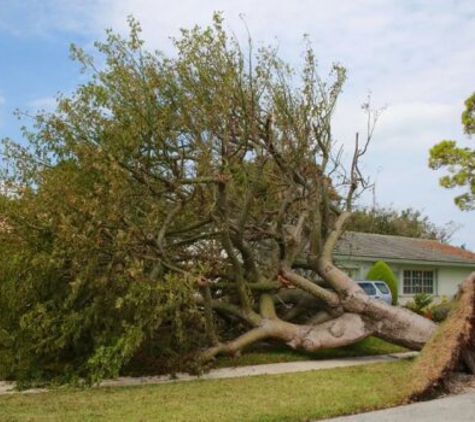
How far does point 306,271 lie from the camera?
1709 cm

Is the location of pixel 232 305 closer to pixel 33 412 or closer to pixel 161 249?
pixel 161 249

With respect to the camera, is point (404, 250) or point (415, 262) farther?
point (404, 250)

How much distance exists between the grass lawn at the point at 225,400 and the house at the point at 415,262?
20.3m

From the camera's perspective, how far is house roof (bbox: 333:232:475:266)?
104 ft

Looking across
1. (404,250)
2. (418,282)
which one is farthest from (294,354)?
(418,282)

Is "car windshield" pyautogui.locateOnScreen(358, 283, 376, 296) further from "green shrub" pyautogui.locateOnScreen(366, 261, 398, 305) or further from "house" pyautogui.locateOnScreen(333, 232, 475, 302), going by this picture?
"house" pyautogui.locateOnScreen(333, 232, 475, 302)

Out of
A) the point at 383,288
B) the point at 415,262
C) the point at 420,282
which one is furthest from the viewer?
the point at 420,282

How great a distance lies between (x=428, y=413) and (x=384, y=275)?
21662 mm

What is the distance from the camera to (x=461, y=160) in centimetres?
2980

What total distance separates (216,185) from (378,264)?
19200mm

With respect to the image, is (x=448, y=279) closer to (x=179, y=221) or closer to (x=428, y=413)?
(x=179, y=221)

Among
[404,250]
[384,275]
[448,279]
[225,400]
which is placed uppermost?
[404,250]

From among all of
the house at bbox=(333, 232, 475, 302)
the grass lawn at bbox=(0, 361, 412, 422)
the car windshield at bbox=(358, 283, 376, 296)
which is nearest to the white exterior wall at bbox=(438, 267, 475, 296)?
the house at bbox=(333, 232, 475, 302)

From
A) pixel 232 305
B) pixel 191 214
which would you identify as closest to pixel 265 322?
pixel 232 305
